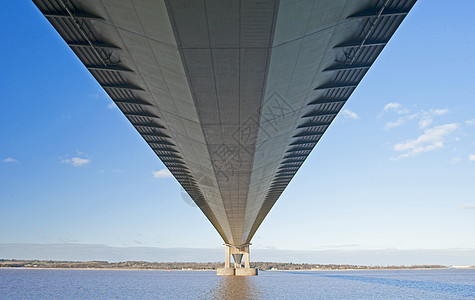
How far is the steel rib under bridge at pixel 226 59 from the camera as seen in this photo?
463 inches

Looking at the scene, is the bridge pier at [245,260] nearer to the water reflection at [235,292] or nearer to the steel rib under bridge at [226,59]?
the water reflection at [235,292]

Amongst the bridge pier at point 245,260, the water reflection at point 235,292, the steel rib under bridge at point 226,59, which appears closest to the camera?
the steel rib under bridge at point 226,59

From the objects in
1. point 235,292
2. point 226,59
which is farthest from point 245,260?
point 226,59

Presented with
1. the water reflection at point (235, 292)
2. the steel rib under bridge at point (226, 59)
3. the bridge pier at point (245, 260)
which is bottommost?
the water reflection at point (235, 292)

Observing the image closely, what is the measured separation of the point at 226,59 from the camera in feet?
45.3

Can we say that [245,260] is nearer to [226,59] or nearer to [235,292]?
[235,292]

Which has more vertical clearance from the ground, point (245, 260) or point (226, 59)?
point (245, 260)

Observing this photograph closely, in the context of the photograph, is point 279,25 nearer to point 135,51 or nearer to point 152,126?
point 135,51

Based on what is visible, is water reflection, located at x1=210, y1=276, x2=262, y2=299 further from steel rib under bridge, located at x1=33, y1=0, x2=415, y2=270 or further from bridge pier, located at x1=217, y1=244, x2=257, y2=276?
bridge pier, located at x1=217, y1=244, x2=257, y2=276

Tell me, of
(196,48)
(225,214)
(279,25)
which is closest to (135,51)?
(196,48)

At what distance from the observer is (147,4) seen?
1102 centimetres

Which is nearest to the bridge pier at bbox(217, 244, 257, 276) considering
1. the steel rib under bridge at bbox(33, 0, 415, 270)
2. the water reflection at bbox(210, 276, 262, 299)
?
the water reflection at bbox(210, 276, 262, 299)

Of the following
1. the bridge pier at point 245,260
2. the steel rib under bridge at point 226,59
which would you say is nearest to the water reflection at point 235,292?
the steel rib under bridge at point 226,59

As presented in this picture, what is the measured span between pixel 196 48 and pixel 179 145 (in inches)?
567
